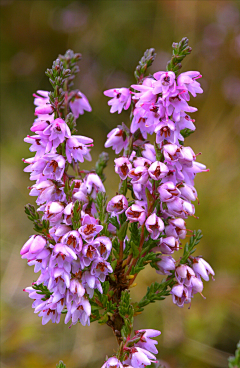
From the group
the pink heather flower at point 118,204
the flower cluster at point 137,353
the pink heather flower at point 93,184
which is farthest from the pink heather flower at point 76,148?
the flower cluster at point 137,353

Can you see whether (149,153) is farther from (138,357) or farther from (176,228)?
(138,357)

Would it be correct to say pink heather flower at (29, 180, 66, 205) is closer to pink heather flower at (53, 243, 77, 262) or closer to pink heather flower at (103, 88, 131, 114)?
pink heather flower at (53, 243, 77, 262)

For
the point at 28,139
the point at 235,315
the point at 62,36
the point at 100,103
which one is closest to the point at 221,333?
the point at 235,315

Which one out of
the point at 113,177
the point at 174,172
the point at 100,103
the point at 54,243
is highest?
the point at 100,103

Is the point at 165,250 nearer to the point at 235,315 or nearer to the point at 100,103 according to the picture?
the point at 235,315

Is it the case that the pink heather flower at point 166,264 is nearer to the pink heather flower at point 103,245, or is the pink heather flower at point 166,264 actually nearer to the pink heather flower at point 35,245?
the pink heather flower at point 103,245

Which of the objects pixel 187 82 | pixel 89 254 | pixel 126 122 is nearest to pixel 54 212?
pixel 89 254
